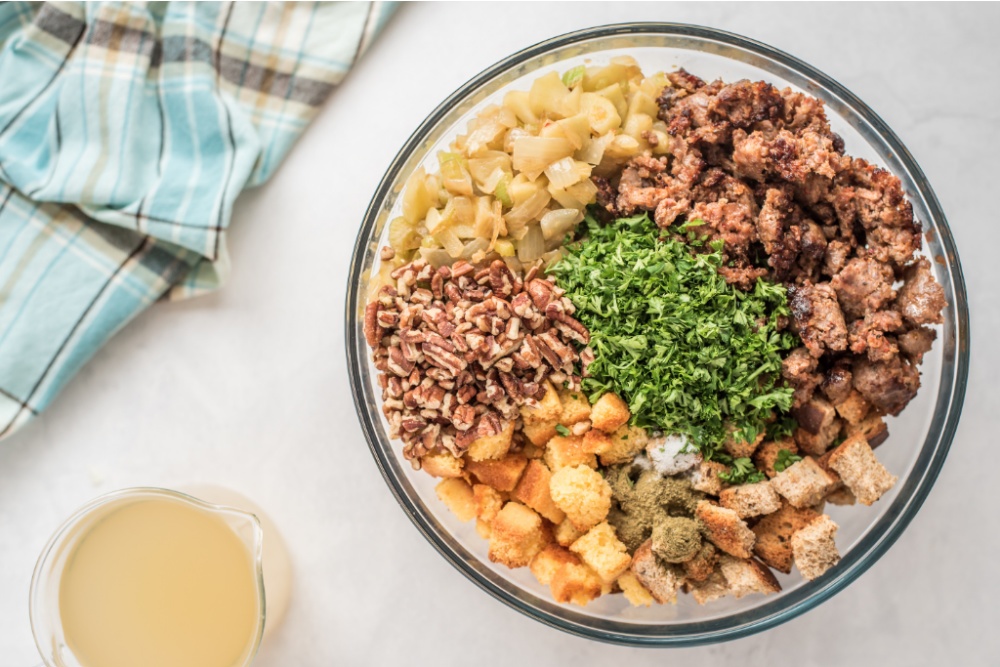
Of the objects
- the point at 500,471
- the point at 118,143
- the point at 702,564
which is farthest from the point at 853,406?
the point at 118,143

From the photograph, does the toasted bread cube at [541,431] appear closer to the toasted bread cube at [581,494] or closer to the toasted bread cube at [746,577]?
the toasted bread cube at [581,494]

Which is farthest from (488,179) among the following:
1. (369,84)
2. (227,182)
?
(227,182)

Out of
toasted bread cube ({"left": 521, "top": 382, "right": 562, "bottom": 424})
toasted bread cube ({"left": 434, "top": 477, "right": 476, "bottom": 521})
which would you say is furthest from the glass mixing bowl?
toasted bread cube ({"left": 521, "top": 382, "right": 562, "bottom": 424})

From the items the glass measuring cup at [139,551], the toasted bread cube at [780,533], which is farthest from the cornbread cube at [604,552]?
the glass measuring cup at [139,551]

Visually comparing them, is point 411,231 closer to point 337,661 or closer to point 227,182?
point 227,182

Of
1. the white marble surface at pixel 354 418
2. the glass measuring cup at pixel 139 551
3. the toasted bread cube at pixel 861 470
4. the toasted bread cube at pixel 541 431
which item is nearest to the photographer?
the toasted bread cube at pixel 861 470

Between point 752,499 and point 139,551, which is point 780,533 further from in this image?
point 139,551

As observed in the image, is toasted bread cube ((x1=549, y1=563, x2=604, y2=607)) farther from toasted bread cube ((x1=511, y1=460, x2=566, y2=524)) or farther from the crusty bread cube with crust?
the crusty bread cube with crust
